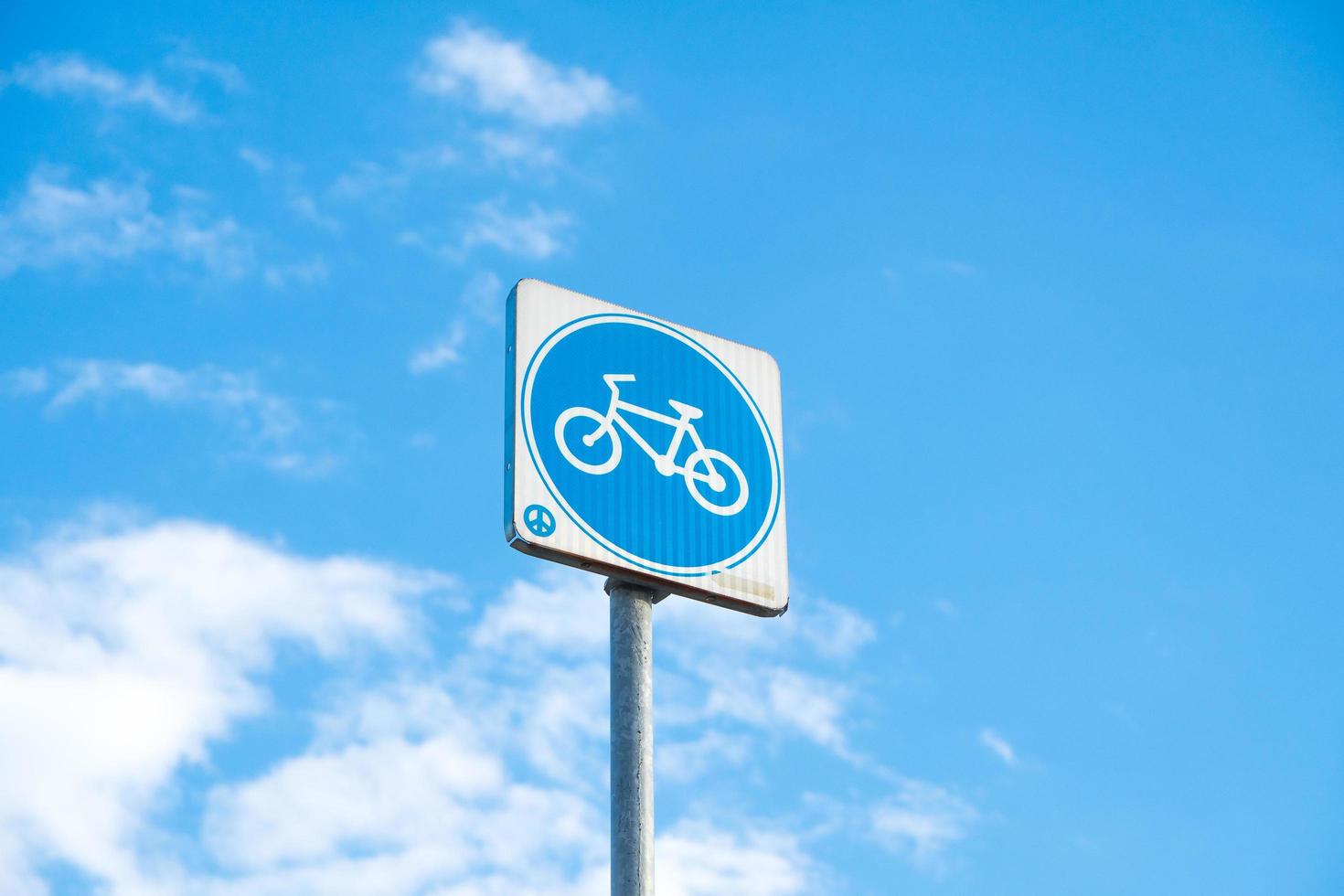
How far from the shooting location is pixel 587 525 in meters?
5.74

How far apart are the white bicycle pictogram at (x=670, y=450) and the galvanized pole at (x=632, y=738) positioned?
0.44m

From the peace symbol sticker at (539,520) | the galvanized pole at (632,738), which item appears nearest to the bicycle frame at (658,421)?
the peace symbol sticker at (539,520)

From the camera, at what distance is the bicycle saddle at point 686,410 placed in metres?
6.29

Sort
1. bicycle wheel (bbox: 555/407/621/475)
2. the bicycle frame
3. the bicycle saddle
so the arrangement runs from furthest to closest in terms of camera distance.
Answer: the bicycle saddle
the bicycle frame
bicycle wheel (bbox: 555/407/621/475)

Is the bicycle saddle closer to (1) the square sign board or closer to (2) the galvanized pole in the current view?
(1) the square sign board

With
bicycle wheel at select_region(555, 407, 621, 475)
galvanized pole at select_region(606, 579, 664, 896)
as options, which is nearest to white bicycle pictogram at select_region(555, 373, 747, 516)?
bicycle wheel at select_region(555, 407, 621, 475)

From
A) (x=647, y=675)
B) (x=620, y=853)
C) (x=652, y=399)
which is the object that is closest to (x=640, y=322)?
(x=652, y=399)

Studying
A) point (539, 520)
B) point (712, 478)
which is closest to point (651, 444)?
point (712, 478)

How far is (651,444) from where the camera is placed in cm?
610

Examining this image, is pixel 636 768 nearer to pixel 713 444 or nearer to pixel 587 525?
pixel 587 525

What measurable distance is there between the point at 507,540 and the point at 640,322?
123 cm

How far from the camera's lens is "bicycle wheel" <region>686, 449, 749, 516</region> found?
6.12 meters

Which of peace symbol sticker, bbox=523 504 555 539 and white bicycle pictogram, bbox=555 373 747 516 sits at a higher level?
white bicycle pictogram, bbox=555 373 747 516

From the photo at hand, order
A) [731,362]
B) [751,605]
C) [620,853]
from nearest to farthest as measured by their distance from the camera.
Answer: [620,853], [751,605], [731,362]
